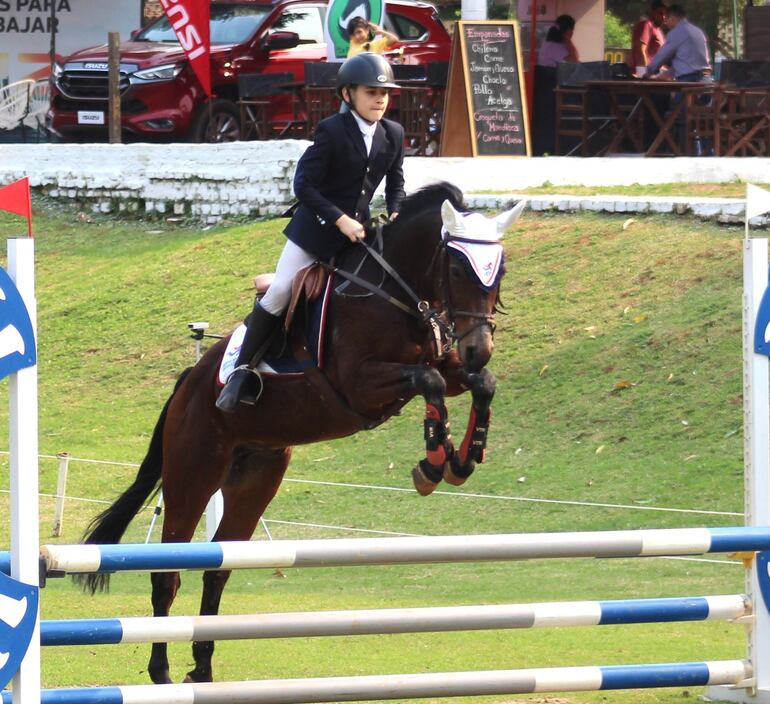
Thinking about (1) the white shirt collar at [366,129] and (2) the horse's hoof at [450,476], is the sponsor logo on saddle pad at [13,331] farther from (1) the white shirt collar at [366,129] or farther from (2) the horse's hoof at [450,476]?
(1) the white shirt collar at [366,129]

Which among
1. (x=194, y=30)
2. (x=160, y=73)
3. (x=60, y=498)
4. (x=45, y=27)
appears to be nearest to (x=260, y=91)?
(x=194, y=30)

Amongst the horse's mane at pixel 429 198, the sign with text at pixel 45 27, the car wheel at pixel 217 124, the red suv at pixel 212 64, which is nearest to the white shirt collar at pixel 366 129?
the horse's mane at pixel 429 198

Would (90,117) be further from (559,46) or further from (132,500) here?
(132,500)

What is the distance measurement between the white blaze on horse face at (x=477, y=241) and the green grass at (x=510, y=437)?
1.64m

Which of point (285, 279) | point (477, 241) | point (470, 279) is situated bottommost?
point (285, 279)

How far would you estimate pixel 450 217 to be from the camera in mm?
6332

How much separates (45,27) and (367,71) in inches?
800

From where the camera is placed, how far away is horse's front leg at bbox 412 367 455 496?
6125 mm

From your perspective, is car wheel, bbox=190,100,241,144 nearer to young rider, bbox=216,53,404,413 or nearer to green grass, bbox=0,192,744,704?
green grass, bbox=0,192,744,704

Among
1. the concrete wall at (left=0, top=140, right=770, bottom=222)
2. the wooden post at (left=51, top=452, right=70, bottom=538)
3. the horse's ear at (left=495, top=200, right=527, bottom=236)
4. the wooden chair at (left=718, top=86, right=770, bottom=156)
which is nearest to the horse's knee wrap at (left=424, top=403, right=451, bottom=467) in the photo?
the horse's ear at (left=495, top=200, right=527, bottom=236)

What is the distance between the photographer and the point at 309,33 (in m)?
20.2

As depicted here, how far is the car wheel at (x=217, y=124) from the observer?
63.5 ft

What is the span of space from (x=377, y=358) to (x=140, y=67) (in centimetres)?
1370

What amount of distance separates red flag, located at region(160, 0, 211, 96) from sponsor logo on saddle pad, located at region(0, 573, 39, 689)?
1412 cm
